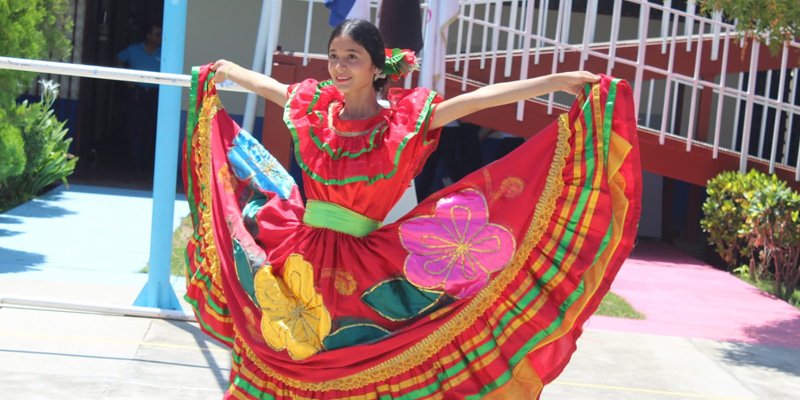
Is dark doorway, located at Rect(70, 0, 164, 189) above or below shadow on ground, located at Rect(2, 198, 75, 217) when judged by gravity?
above

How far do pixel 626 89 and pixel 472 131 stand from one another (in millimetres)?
7094

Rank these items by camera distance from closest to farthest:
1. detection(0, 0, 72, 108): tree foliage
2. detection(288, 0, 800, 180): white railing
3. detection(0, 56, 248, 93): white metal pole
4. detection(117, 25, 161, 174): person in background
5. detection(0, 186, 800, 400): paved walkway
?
detection(0, 186, 800, 400): paved walkway < detection(0, 56, 248, 93): white metal pole < detection(0, 0, 72, 108): tree foliage < detection(288, 0, 800, 180): white railing < detection(117, 25, 161, 174): person in background

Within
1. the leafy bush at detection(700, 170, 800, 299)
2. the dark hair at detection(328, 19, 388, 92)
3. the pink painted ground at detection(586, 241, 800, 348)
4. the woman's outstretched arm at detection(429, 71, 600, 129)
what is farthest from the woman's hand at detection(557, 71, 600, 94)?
the leafy bush at detection(700, 170, 800, 299)

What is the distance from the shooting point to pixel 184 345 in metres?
5.48

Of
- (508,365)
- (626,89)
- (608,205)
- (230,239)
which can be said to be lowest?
(508,365)

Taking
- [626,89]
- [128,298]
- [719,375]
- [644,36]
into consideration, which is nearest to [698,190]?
[644,36]

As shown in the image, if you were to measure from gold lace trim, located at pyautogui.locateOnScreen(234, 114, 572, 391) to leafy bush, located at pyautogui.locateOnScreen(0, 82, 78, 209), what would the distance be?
243 inches

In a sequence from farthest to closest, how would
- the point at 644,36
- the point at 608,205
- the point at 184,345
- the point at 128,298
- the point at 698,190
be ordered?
the point at 698,190 → the point at 644,36 → the point at 128,298 → the point at 184,345 → the point at 608,205

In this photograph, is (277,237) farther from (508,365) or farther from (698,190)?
(698,190)

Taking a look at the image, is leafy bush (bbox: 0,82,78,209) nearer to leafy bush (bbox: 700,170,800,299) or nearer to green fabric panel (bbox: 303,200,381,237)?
leafy bush (bbox: 700,170,800,299)

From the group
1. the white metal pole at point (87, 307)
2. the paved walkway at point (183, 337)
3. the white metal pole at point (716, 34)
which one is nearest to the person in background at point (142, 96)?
the paved walkway at point (183, 337)

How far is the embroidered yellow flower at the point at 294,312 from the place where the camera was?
3.63 meters

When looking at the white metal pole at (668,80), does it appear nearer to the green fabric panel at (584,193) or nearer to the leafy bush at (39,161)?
the leafy bush at (39,161)

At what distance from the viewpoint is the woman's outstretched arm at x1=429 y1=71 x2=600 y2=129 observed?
353 centimetres
